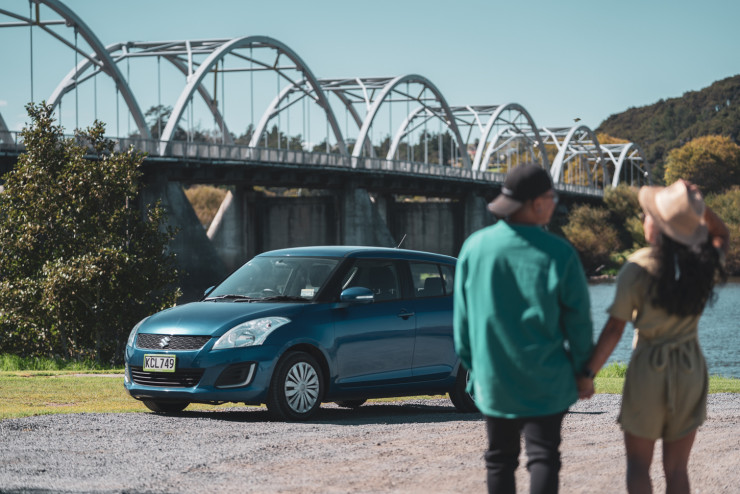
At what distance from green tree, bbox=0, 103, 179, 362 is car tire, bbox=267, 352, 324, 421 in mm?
10998

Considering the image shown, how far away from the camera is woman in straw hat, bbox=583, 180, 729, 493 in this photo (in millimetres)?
4605

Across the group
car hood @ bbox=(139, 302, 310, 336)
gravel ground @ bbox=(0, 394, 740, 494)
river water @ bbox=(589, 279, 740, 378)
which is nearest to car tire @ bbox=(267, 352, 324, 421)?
gravel ground @ bbox=(0, 394, 740, 494)

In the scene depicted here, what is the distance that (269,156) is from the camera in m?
56.8

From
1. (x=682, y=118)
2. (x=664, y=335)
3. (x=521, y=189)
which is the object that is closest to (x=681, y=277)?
(x=664, y=335)

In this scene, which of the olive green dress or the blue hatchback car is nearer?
the olive green dress

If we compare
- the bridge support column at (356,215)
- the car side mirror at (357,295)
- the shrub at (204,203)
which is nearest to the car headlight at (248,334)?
the car side mirror at (357,295)

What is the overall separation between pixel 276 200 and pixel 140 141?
27742 millimetres

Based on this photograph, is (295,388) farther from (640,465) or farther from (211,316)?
(640,465)

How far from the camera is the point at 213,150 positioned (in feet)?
171

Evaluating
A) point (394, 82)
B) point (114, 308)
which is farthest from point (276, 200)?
point (114, 308)

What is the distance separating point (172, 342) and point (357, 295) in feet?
5.68

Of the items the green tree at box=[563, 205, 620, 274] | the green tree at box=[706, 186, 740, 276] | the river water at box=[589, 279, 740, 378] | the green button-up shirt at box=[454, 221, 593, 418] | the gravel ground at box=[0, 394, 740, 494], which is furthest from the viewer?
the green tree at box=[563, 205, 620, 274]

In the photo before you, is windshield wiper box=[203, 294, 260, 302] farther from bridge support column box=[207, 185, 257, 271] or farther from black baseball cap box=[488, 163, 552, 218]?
bridge support column box=[207, 185, 257, 271]

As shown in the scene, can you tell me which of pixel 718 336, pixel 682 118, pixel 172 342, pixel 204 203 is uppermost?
pixel 682 118
